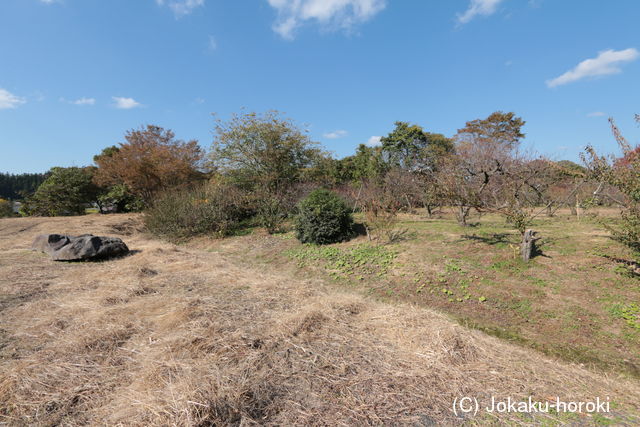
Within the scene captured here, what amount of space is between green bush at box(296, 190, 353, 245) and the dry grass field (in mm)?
2179

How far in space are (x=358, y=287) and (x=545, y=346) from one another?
2590mm

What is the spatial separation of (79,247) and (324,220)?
229 inches

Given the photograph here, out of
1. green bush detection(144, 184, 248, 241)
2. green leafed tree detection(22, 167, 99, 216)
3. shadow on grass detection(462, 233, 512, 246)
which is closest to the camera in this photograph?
shadow on grass detection(462, 233, 512, 246)

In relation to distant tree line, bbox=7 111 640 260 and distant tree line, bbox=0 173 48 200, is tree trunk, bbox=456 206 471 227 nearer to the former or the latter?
distant tree line, bbox=7 111 640 260

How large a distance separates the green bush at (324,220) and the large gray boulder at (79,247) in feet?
15.0

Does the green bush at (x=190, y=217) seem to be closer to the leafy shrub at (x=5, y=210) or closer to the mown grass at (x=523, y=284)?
the mown grass at (x=523, y=284)

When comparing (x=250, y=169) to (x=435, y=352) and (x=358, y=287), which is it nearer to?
(x=358, y=287)

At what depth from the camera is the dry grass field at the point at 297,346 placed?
1.83 m

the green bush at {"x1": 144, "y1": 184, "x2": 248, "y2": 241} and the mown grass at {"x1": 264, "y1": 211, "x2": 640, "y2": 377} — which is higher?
the green bush at {"x1": 144, "y1": 184, "x2": 248, "y2": 241}

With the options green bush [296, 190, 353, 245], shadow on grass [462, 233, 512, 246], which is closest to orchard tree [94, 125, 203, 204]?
green bush [296, 190, 353, 245]

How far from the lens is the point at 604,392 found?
2105 mm

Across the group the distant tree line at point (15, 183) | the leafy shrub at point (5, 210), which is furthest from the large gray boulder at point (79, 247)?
→ the distant tree line at point (15, 183)

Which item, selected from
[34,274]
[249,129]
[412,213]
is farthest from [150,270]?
[412,213]

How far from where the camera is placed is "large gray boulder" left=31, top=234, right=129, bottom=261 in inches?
253
